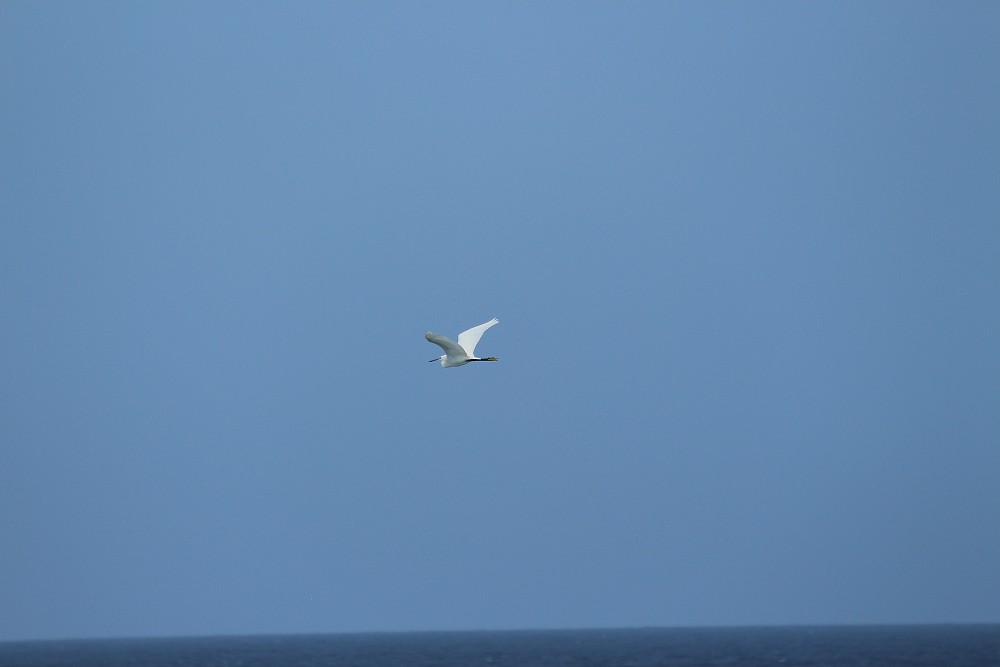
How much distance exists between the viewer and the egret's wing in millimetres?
34597

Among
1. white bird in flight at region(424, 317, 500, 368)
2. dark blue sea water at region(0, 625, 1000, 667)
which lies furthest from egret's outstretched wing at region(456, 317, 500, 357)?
dark blue sea water at region(0, 625, 1000, 667)

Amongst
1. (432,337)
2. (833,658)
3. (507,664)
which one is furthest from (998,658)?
(432,337)

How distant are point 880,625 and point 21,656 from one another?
345 feet

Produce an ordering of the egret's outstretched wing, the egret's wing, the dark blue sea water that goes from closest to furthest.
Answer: the egret's wing
the egret's outstretched wing
the dark blue sea water

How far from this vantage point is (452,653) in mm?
99500

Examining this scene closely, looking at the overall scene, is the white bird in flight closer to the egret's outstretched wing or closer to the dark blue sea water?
the egret's outstretched wing

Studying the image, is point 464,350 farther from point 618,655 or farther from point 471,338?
point 618,655

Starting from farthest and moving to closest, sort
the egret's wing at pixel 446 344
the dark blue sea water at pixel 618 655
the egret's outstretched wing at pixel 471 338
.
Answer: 1. the dark blue sea water at pixel 618 655
2. the egret's outstretched wing at pixel 471 338
3. the egret's wing at pixel 446 344

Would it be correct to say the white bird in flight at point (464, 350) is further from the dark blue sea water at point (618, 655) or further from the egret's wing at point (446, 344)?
the dark blue sea water at point (618, 655)

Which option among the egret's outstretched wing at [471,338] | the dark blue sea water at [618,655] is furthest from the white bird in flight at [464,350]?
the dark blue sea water at [618,655]

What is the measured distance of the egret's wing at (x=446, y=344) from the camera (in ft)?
114

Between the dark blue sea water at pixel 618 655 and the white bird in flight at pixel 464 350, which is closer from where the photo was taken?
the white bird in flight at pixel 464 350

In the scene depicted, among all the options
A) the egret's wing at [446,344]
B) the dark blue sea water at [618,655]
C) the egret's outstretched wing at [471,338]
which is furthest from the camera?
the dark blue sea water at [618,655]

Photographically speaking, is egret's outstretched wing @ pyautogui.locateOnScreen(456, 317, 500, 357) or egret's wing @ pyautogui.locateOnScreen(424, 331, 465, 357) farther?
egret's outstretched wing @ pyautogui.locateOnScreen(456, 317, 500, 357)
